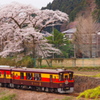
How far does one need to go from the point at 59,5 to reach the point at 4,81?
260 feet

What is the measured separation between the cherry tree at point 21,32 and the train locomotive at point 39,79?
1013 centimetres

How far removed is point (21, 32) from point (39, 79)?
44.3 ft

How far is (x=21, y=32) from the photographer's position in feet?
116

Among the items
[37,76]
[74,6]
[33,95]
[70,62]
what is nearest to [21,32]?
[70,62]

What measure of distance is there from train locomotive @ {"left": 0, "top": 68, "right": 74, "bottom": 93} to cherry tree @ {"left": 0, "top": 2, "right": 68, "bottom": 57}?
10127mm

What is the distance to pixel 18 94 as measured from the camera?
23.1 metres

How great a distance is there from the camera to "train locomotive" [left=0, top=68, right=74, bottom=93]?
70.9 ft

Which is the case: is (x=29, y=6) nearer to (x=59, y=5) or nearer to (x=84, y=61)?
(x=84, y=61)

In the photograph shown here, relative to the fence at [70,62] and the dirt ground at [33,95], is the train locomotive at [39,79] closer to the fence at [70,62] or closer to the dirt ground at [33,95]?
the dirt ground at [33,95]

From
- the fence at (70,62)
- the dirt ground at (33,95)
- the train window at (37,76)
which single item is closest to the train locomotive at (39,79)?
the train window at (37,76)

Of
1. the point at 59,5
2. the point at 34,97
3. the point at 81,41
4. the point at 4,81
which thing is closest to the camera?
the point at 34,97

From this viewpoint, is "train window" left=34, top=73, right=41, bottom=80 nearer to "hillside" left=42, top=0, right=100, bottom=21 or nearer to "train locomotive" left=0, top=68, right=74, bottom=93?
"train locomotive" left=0, top=68, right=74, bottom=93

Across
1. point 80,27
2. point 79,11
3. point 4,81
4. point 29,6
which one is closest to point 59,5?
point 79,11

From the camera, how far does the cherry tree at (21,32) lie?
117ft
